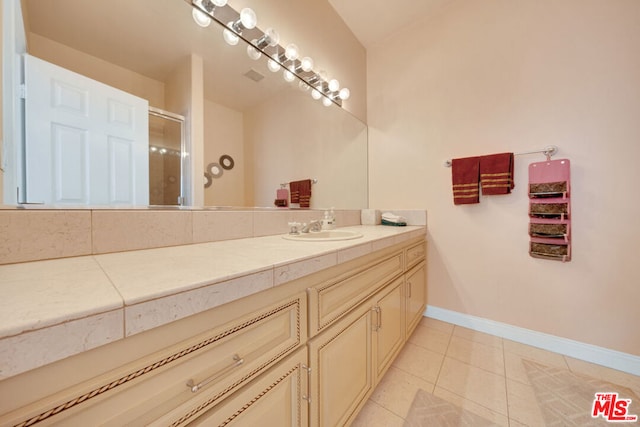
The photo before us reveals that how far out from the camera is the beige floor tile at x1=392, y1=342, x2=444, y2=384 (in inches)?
51.9

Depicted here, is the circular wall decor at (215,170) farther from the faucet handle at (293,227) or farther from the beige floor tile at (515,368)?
the beige floor tile at (515,368)

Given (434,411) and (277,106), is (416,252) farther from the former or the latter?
(277,106)

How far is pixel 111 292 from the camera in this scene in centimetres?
39

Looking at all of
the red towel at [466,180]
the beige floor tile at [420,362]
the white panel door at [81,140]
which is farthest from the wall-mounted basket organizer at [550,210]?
the white panel door at [81,140]

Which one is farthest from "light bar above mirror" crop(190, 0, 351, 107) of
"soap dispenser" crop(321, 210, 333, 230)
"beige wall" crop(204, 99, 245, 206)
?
"soap dispenser" crop(321, 210, 333, 230)

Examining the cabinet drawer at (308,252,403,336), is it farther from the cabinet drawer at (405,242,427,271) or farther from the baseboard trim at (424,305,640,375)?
the baseboard trim at (424,305,640,375)

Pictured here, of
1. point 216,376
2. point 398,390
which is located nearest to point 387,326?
point 398,390

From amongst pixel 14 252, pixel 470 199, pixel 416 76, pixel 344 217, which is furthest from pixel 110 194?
pixel 416 76

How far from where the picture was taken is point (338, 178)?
6.52 feet

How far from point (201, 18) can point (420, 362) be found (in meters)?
2.18

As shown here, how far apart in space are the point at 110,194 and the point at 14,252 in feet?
0.85

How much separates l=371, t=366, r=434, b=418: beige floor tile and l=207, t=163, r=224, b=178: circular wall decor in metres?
1.36

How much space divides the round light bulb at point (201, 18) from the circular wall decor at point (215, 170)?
0.63 m

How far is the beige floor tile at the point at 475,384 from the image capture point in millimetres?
1129
